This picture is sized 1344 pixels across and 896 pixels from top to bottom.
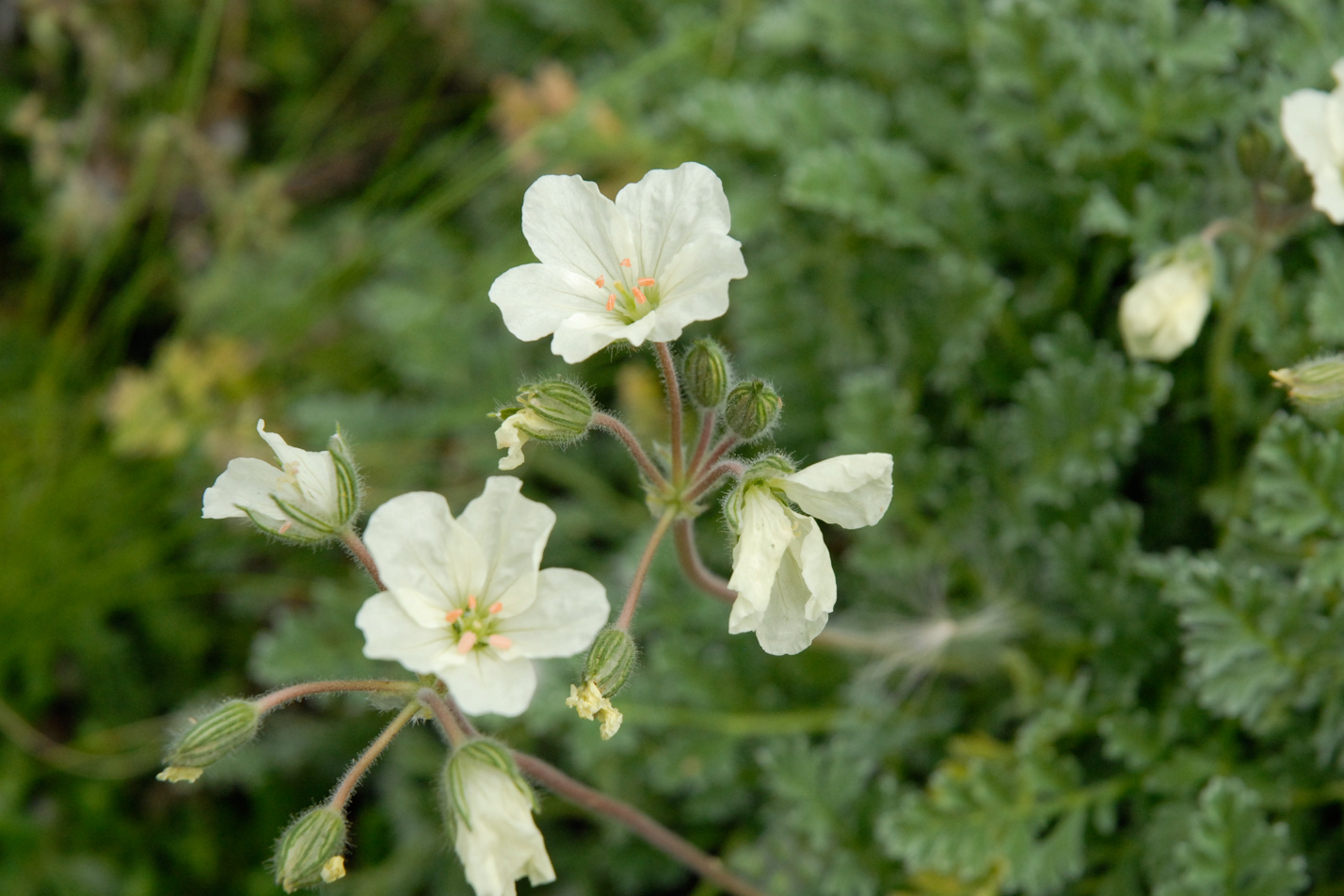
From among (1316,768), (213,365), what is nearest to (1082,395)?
(1316,768)

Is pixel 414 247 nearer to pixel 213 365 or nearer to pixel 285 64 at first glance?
pixel 213 365

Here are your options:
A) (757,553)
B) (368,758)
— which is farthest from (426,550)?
(757,553)

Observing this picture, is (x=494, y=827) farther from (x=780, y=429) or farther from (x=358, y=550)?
(x=780, y=429)

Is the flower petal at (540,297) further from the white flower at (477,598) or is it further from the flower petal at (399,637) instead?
the flower petal at (399,637)

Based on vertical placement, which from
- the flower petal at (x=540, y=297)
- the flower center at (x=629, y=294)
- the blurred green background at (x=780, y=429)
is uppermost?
the flower petal at (x=540, y=297)

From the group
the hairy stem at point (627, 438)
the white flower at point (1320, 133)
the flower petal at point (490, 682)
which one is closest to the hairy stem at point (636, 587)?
the hairy stem at point (627, 438)

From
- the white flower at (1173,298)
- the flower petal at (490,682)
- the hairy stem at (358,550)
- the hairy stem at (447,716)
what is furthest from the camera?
the white flower at (1173,298)
